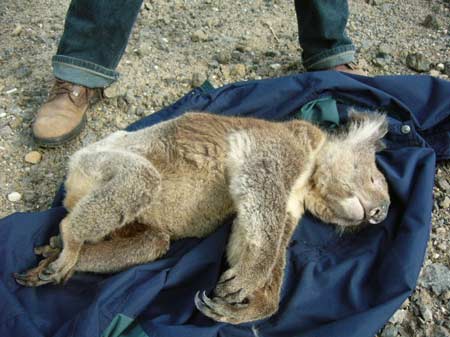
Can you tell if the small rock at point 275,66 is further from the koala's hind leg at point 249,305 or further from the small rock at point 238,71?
the koala's hind leg at point 249,305

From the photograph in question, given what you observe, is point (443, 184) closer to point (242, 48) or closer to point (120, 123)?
point (242, 48)

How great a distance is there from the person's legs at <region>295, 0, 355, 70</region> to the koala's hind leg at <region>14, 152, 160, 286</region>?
2617mm

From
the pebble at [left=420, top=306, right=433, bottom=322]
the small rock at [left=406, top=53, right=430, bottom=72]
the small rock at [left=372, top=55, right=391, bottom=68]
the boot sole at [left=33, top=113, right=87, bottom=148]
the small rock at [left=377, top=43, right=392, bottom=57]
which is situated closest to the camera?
the pebble at [left=420, top=306, right=433, bottom=322]

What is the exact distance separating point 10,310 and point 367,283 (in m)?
2.51

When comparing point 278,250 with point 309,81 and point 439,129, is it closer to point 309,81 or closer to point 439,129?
point 309,81

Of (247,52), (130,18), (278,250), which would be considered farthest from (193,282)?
(247,52)

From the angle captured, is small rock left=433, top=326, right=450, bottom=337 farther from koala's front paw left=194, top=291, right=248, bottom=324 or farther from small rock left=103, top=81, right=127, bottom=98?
small rock left=103, top=81, right=127, bottom=98

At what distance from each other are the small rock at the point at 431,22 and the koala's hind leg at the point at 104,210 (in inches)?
187

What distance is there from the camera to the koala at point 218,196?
3.12 m

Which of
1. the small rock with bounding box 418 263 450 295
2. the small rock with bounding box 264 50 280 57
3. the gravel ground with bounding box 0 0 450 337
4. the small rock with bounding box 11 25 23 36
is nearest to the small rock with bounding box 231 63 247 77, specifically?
the gravel ground with bounding box 0 0 450 337

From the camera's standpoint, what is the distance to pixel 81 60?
4531 millimetres

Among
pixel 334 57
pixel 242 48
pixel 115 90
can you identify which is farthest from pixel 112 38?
pixel 334 57

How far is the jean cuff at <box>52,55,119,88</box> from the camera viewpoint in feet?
14.9

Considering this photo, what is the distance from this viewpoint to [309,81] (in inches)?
177
